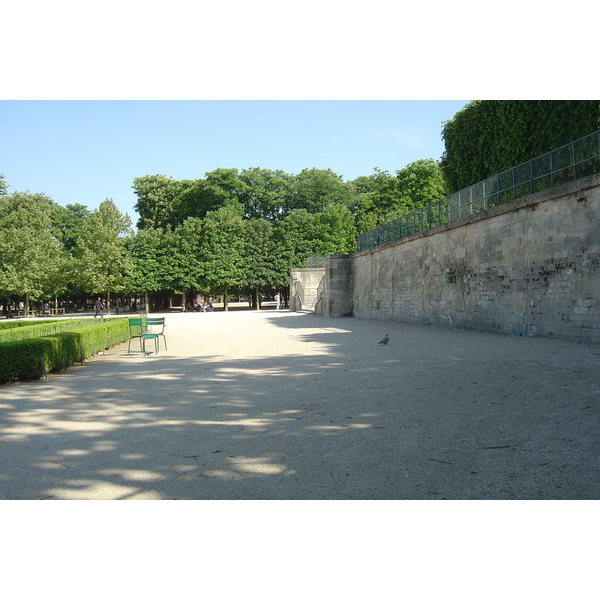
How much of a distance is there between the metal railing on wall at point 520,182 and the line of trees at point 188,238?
2691cm

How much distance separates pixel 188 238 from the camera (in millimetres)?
50625

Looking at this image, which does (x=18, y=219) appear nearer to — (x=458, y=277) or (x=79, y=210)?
(x=79, y=210)

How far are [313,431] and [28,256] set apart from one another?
46.8 m

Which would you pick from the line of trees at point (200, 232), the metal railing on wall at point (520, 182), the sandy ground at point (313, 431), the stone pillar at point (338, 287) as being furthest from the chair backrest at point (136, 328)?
the line of trees at point (200, 232)

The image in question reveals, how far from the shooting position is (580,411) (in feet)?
19.7

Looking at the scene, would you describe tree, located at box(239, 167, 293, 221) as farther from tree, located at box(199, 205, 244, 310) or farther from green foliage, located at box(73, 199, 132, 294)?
green foliage, located at box(73, 199, 132, 294)

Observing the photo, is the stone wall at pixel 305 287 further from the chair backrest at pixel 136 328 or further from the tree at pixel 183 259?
the chair backrest at pixel 136 328

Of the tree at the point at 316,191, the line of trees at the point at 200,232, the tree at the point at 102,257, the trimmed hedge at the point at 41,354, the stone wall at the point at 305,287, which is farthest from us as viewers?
the tree at the point at 316,191

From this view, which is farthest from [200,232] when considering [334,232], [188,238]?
[334,232]

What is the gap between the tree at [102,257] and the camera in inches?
1820

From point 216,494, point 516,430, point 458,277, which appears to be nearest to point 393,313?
point 458,277

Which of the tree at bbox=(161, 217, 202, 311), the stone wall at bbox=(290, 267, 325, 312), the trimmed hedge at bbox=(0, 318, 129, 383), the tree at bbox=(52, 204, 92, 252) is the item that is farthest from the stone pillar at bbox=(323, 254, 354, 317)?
the tree at bbox=(52, 204, 92, 252)

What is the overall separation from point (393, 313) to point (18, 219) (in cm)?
3896

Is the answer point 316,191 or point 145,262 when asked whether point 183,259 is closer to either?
point 145,262
